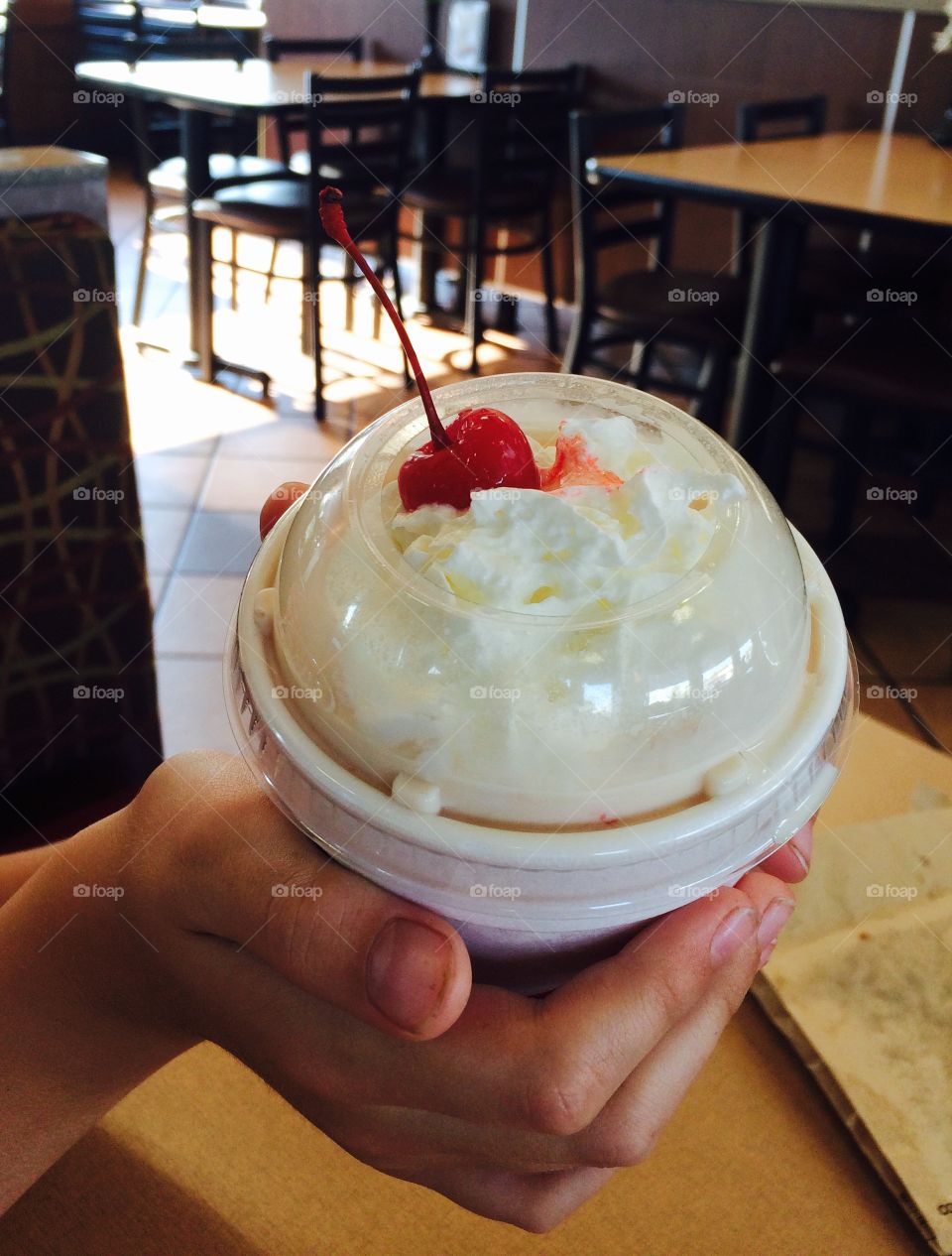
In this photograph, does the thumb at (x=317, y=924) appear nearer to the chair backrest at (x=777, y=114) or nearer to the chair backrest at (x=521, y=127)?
the chair backrest at (x=777, y=114)

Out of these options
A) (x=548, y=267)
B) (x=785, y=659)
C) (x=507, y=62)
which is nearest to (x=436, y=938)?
(x=785, y=659)

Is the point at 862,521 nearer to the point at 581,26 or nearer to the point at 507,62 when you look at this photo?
the point at 581,26

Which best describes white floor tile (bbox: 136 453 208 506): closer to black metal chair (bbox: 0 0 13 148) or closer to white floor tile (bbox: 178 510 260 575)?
white floor tile (bbox: 178 510 260 575)

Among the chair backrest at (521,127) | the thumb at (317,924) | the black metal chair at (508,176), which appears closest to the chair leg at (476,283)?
the black metal chair at (508,176)

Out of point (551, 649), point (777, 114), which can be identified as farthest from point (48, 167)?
point (777, 114)

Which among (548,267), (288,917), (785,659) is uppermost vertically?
(785,659)

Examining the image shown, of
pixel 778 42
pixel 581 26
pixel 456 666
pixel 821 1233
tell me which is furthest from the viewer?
pixel 581 26
